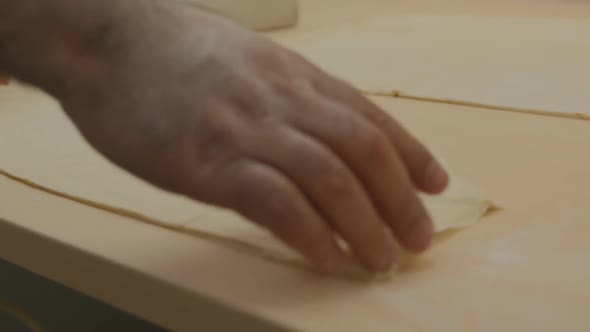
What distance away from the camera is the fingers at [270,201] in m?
0.32

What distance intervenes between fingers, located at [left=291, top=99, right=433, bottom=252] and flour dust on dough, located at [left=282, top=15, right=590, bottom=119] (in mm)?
286

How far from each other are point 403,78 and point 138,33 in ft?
1.37

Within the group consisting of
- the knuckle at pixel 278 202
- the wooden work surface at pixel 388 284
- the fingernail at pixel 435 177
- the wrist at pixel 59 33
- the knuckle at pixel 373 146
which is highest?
the wrist at pixel 59 33

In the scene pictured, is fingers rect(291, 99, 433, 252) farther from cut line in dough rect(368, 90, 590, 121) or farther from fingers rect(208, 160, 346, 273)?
cut line in dough rect(368, 90, 590, 121)

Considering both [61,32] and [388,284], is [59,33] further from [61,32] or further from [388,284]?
[388,284]

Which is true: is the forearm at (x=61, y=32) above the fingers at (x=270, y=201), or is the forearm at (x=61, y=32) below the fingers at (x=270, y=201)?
above

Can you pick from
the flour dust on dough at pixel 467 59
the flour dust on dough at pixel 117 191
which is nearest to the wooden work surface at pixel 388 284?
the flour dust on dough at pixel 117 191

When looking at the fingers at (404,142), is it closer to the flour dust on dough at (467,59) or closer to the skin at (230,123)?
the skin at (230,123)

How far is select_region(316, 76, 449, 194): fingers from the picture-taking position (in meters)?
0.36

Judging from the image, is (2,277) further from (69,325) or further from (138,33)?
(138,33)

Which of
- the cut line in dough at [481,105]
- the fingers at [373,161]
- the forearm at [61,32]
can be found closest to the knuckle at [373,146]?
the fingers at [373,161]

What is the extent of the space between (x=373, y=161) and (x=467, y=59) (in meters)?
0.49

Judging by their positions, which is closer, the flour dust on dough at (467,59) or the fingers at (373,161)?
the fingers at (373,161)

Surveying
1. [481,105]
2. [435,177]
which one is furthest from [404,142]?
[481,105]
